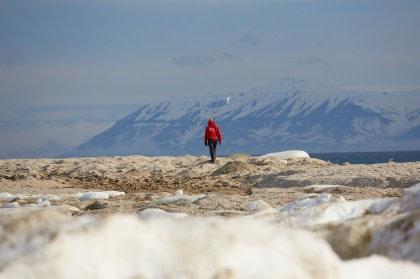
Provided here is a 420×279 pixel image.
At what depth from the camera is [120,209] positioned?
31.1 ft

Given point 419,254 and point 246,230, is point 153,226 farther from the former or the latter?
point 419,254

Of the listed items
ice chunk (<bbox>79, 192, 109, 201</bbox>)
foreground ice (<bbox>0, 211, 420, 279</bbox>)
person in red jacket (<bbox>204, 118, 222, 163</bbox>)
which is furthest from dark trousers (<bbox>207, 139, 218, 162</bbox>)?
foreground ice (<bbox>0, 211, 420, 279</bbox>)

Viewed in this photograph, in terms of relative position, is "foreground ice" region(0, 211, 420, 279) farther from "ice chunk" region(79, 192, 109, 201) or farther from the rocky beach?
"ice chunk" region(79, 192, 109, 201)

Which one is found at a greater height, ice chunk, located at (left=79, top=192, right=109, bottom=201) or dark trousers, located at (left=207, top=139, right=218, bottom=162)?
ice chunk, located at (left=79, top=192, right=109, bottom=201)

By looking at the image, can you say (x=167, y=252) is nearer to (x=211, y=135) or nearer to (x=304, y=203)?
(x=304, y=203)

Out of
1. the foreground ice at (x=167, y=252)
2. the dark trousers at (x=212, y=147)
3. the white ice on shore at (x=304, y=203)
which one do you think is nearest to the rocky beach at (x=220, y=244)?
the foreground ice at (x=167, y=252)

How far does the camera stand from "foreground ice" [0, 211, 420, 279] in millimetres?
2748

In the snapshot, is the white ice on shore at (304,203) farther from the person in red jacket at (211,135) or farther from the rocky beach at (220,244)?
the person in red jacket at (211,135)

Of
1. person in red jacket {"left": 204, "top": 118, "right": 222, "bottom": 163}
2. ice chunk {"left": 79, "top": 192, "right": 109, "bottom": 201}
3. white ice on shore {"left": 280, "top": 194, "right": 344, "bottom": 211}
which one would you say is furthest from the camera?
person in red jacket {"left": 204, "top": 118, "right": 222, "bottom": 163}

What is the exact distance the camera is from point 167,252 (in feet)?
9.36

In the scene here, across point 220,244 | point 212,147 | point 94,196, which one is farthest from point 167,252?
point 212,147

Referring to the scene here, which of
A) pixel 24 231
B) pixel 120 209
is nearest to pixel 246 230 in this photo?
pixel 24 231

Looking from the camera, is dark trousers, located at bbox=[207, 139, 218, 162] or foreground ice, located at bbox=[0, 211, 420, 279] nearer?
foreground ice, located at bbox=[0, 211, 420, 279]

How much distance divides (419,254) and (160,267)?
4.10 feet
